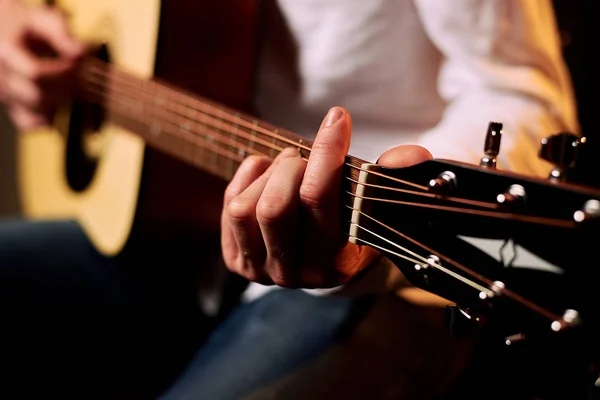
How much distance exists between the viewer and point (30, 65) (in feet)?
3.24

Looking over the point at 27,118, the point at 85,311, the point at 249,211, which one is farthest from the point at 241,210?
the point at 27,118

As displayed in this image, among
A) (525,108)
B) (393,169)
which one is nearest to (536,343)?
(393,169)

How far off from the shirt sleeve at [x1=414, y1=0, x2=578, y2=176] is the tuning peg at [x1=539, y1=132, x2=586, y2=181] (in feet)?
0.83

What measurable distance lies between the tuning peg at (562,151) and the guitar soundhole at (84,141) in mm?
790

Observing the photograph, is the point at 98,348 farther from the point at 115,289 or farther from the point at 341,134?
the point at 341,134

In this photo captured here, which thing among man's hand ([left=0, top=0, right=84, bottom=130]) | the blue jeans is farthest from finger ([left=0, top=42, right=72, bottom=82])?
the blue jeans

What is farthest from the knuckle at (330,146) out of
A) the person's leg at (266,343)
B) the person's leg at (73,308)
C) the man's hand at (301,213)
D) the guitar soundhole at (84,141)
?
the guitar soundhole at (84,141)

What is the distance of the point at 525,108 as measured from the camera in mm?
649

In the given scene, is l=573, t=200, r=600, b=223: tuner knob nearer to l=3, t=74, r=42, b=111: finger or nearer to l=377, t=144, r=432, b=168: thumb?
l=377, t=144, r=432, b=168: thumb

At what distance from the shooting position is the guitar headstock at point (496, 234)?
0.34 metres

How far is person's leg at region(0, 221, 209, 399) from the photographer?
932 mm

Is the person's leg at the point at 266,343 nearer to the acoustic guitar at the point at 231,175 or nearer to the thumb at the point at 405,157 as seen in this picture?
the acoustic guitar at the point at 231,175

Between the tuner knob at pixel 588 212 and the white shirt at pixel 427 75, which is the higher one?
the white shirt at pixel 427 75

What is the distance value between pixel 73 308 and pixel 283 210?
24.8 inches
